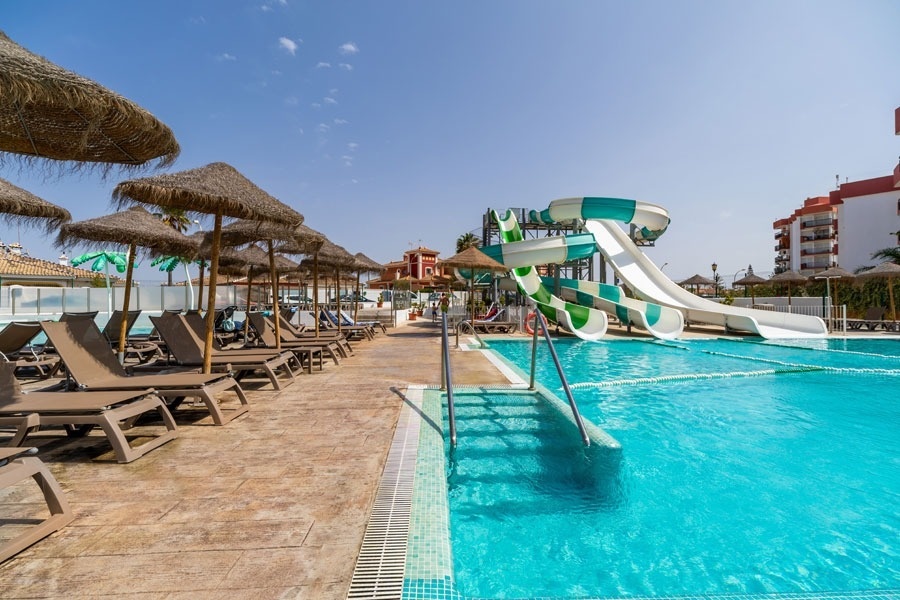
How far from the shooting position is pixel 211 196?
178 inches

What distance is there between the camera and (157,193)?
14.5 feet

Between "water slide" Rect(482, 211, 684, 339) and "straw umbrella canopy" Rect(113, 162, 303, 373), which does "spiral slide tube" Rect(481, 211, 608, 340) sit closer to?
"water slide" Rect(482, 211, 684, 339)

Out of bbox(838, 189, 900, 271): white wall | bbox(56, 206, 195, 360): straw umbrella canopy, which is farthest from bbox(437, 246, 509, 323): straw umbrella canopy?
bbox(838, 189, 900, 271): white wall

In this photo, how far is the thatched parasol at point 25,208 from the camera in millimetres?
4172

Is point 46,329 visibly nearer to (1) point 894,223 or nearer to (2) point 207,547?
(2) point 207,547

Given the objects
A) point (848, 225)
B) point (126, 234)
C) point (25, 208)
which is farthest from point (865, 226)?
point (25, 208)

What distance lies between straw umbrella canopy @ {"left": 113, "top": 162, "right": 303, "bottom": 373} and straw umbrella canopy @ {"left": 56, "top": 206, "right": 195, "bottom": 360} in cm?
166

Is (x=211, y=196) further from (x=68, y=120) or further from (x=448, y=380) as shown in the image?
(x=448, y=380)

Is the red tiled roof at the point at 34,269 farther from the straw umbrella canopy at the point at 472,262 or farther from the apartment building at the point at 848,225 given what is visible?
the apartment building at the point at 848,225

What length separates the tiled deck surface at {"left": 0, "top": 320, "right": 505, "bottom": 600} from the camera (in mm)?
1854

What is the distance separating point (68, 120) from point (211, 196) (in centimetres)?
167

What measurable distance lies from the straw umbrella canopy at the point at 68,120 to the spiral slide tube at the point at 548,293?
12.6 meters

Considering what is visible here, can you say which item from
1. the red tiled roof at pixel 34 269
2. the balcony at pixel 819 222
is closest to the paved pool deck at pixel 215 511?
the red tiled roof at pixel 34 269

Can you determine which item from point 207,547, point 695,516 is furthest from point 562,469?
point 207,547
